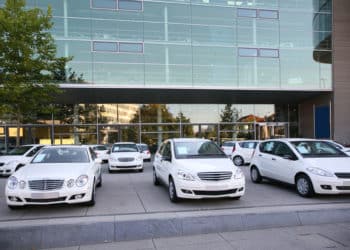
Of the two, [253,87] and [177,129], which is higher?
[253,87]

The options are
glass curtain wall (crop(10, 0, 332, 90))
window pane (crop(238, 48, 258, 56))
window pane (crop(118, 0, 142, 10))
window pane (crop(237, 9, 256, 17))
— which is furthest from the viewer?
window pane (crop(237, 9, 256, 17))

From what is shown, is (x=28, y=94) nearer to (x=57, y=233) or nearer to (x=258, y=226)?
(x=57, y=233)

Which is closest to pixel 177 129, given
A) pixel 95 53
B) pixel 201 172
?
pixel 95 53

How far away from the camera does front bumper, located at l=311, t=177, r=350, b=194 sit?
7.13 metres

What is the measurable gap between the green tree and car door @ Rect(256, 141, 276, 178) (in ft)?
35.9

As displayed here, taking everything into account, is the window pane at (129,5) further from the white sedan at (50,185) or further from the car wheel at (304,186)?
the car wheel at (304,186)

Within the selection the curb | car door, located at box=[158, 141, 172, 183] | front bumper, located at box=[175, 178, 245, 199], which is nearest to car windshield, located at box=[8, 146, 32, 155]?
car door, located at box=[158, 141, 172, 183]

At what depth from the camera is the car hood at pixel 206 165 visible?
6915 mm

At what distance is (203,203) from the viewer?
725 cm

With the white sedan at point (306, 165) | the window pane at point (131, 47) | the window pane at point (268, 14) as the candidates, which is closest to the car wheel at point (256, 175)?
the white sedan at point (306, 165)

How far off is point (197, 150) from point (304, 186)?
9.70 feet

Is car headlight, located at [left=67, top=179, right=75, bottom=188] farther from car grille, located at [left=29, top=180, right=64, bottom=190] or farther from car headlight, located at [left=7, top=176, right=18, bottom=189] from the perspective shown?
car headlight, located at [left=7, top=176, right=18, bottom=189]

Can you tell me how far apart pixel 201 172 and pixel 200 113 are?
64.9 feet

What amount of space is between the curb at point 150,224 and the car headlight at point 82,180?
2.59 feet
